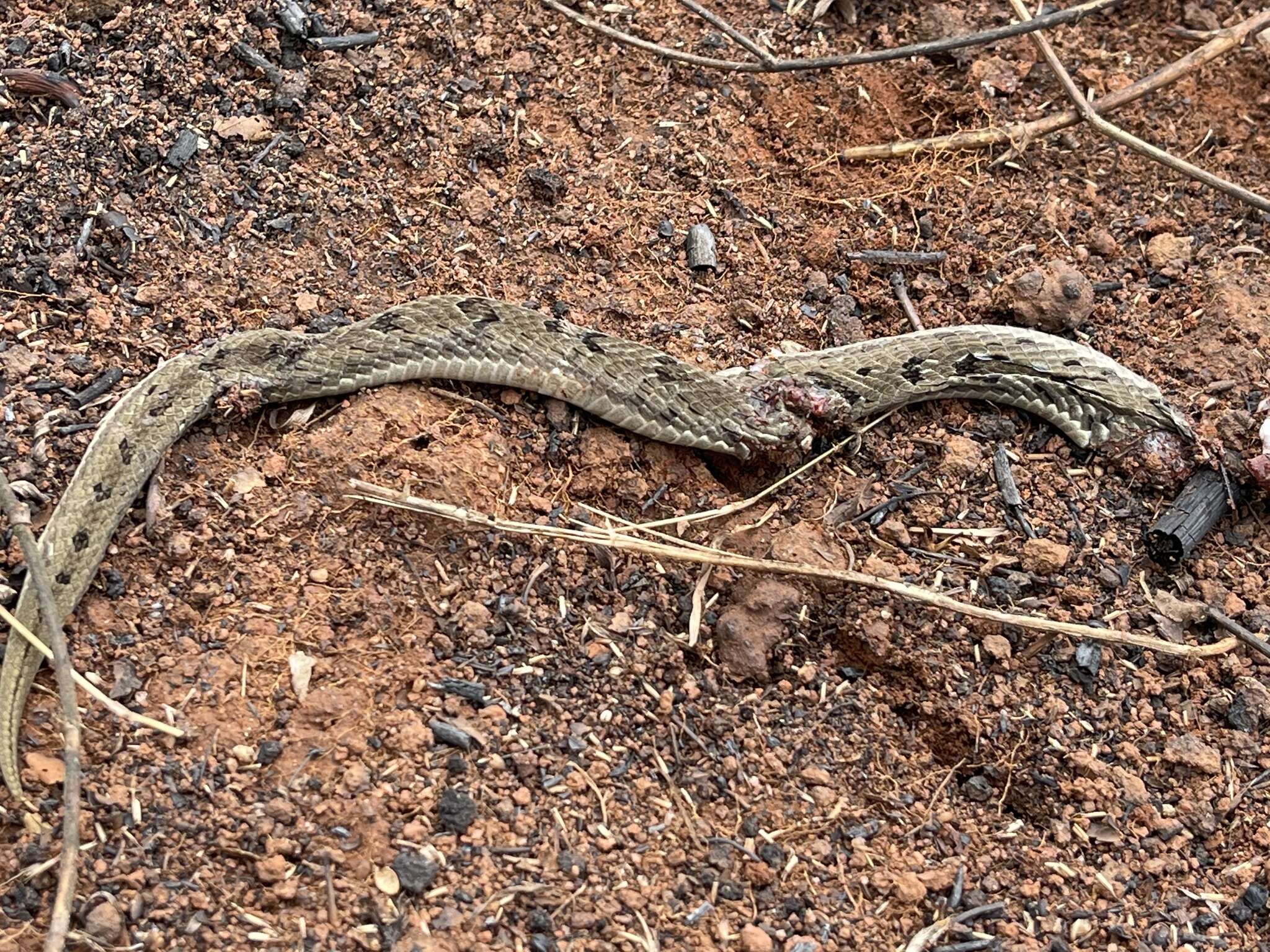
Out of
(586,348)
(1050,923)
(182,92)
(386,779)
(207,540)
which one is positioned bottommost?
(1050,923)

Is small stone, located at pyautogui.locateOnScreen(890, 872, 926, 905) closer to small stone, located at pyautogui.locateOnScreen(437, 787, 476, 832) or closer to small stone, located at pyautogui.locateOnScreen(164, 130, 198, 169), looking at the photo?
small stone, located at pyautogui.locateOnScreen(437, 787, 476, 832)

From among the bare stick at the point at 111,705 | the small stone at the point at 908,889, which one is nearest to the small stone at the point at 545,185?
the bare stick at the point at 111,705

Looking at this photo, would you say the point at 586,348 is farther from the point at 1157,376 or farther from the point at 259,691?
the point at 1157,376

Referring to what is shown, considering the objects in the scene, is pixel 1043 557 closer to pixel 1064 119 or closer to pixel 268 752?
pixel 1064 119

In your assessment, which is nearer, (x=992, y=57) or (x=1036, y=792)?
(x=1036, y=792)

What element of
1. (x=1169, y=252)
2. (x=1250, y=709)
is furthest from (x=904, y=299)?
(x=1250, y=709)

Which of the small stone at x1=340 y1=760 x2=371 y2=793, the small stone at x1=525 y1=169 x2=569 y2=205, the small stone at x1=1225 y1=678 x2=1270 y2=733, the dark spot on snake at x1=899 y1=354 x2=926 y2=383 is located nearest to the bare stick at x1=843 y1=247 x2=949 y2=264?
the dark spot on snake at x1=899 y1=354 x2=926 y2=383

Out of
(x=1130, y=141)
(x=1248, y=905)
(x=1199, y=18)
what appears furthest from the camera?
(x=1199, y=18)

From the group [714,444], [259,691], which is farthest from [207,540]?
[714,444]
